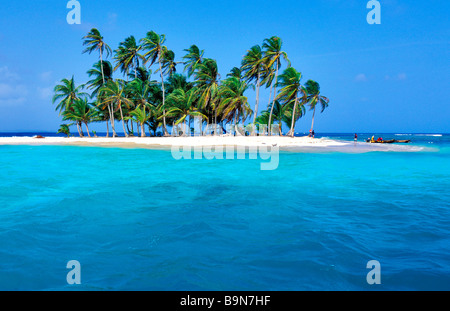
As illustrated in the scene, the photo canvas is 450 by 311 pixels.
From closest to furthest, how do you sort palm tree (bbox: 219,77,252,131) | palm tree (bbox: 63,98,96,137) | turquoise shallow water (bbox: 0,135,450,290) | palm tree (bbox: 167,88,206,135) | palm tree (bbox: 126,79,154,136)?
turquoise shallow water (bbox: 0,135,450,290) < palm tree (bbox: 219,77,252,131) < palm tree (bbox: 167,88,206,135) < palm tree (bbox: 126,79,154,136) < palm tree (bbox: 63,98,96,137)

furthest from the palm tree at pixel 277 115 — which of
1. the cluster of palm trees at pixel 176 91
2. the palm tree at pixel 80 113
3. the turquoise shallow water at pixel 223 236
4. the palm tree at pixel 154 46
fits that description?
the turquoise shallow water at pixel 223 236

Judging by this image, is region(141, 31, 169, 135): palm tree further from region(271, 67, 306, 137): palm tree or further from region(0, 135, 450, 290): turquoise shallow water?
region(0, 135, 450, 290): turquoise shallow water

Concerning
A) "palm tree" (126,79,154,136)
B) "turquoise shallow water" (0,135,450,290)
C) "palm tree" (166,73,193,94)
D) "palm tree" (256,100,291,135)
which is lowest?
"turquoise shallow water" (0,135,450,290)

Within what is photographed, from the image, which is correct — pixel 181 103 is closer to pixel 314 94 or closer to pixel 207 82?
pixel 207 82

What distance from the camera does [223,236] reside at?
13.0 ft

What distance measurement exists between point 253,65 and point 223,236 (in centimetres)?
3138

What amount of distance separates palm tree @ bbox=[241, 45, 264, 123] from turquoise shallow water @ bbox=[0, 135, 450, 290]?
90.3ft

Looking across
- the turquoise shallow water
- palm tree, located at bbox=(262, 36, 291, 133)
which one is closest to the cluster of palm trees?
palm tree, located at bbox=(262, 36, 291, 133)

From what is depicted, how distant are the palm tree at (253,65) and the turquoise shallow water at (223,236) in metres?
27.5

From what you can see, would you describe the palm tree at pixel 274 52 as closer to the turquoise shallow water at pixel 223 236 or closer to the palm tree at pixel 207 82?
the palm tree at pixel 207 82

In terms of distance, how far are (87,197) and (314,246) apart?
5.42 m

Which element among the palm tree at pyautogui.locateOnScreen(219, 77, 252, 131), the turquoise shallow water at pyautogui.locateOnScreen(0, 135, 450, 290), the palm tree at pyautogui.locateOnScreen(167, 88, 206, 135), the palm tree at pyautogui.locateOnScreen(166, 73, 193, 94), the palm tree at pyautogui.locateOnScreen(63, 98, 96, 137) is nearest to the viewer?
the turquoise shallow water at pyautogui.locateOnScreen(0, 135, 450, 290)

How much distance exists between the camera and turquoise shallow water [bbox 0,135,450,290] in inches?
110

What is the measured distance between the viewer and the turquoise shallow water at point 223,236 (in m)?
2.80
